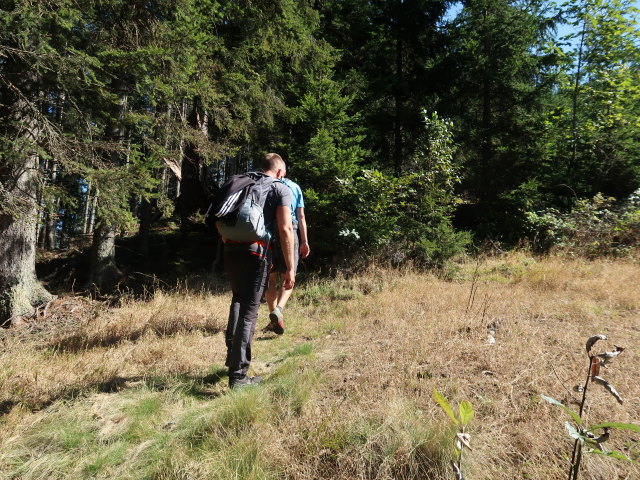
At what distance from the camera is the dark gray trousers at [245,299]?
298cm

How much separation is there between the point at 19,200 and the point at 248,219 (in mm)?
3752

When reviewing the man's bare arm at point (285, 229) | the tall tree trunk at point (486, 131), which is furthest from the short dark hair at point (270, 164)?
the tall tree trunk at point (486, 131)

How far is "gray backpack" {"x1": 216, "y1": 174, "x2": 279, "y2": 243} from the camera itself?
114 inches

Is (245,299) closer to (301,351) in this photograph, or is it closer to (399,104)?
(301,351)

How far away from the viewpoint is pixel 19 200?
466 cm

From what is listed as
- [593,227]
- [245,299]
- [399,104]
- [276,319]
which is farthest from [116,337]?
[399,104]

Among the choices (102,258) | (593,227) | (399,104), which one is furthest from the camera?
(399,104)

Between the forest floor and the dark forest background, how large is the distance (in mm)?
2431

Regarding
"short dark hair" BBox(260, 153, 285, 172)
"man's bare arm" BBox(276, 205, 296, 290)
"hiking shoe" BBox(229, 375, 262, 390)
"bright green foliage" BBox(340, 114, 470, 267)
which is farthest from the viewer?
"bright green foliage" BBox(340, 114, 470, 267)

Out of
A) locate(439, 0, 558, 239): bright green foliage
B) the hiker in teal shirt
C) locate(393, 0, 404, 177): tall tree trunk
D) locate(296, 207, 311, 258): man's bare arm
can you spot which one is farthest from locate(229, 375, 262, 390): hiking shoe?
locate(393, 0, 404, 177): tall tree trunk

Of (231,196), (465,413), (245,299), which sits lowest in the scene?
(245,299)

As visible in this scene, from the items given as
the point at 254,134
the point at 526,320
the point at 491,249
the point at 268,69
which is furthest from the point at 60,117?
the point at 491,249

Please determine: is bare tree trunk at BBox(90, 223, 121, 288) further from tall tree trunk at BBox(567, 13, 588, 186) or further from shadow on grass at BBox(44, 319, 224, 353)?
tall tree trunk at BBox(567, 13, 588, 186)

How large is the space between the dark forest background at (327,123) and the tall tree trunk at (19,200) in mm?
33
